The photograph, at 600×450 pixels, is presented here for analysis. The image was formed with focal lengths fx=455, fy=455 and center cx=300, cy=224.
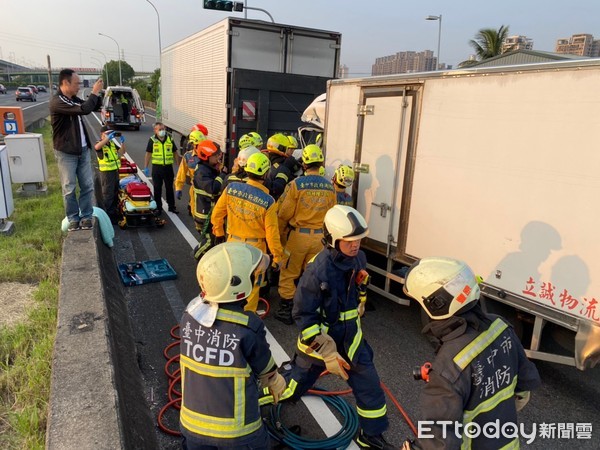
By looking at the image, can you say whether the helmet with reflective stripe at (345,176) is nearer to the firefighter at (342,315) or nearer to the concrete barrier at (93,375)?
the firefighter at (342,315)

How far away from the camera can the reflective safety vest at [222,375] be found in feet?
7.83

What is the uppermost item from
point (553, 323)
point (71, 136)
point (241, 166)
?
point (71, 136)

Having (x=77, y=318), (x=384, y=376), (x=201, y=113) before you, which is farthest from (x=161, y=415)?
(x=201, y=113)

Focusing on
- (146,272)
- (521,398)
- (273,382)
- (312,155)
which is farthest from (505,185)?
(146,272)

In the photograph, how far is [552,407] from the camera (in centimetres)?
397

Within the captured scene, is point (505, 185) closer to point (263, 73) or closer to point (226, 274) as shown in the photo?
point (226, 274)

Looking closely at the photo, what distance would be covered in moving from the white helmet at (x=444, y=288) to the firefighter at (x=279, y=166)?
15.3ft

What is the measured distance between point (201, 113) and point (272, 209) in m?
8.81

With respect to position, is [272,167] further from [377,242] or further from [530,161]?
[530,161]

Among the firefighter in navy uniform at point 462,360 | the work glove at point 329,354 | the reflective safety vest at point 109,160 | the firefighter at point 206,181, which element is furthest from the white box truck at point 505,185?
the reflective safety vest at point 109,160

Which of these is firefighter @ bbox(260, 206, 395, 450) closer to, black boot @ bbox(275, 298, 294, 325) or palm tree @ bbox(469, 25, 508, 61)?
black boot @ bbox(275, 298, 294, 325)

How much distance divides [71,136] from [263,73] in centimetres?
519

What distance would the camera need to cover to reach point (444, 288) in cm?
211

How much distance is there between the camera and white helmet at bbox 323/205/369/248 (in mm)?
3262
